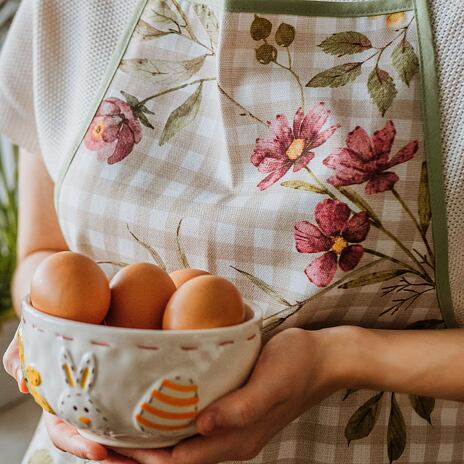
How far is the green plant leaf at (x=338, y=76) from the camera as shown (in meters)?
0.61

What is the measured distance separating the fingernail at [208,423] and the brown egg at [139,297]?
0.07 m

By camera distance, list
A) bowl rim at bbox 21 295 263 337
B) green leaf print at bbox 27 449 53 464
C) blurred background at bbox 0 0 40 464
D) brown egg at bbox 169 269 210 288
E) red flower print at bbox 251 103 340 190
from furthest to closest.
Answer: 1. blurred background at bbox 0 0 40 464
2. green leaf print at bbox 27 449 53 464
3. red flower print at bbox 251 103 340 190
4. brown egg at bbox 169 269 210 288
5. bowl rim at bbox 21 295 263 337

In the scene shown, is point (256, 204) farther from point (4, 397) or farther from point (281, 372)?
point (4, 397)

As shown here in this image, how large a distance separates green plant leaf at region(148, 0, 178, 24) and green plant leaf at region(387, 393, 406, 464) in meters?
0.45

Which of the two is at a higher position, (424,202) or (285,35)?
(285,35)

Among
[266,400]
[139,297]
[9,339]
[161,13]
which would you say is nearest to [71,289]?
[139,297]

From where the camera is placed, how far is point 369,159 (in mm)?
582

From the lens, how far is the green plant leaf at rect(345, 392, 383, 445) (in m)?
0.62

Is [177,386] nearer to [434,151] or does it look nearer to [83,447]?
[83,447]

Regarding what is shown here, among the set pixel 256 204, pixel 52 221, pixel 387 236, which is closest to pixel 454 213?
pixel 387 236

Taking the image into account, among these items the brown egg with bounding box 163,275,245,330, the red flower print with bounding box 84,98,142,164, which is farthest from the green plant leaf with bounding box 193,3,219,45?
the brown egg with bounding box 163,275,245,330

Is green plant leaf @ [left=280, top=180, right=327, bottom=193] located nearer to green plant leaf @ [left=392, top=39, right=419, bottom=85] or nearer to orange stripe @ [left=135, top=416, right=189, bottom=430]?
green plant leaf @ [left=392, top=39, right=419, bottom=85]

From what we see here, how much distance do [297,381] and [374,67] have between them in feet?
0.98

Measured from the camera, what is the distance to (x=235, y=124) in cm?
64
